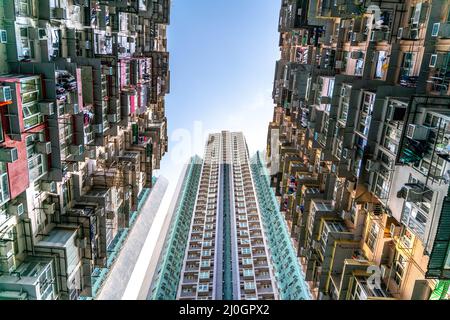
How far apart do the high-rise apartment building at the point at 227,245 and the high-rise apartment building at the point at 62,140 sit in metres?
32.3

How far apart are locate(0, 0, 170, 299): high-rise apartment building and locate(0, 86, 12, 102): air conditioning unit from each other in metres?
A: 0.04

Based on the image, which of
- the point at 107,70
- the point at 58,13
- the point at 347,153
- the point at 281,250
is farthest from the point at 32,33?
the point at 281,250

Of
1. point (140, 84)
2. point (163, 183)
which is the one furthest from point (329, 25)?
point (163, 183)

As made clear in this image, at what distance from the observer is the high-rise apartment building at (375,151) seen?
1380cm

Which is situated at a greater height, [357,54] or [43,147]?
[357,54]

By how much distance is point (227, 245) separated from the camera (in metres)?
70.1

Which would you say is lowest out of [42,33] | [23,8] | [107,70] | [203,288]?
[203,288]

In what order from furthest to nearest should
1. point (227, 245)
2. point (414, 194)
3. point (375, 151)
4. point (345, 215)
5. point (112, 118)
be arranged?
1. point (227, 245)
2. point (112, 118)
3. point (345, 215)
4. point (375, 151)
5. point (414, 194)

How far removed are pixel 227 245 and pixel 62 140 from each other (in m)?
58.8

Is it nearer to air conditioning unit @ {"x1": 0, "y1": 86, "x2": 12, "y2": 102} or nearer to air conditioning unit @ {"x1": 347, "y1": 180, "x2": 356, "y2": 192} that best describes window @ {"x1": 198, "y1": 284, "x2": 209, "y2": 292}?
air conditioning unit @ {"x1": 347, "y1": 180, "x2": 356, "y2": 192}

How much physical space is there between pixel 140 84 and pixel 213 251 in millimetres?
49291

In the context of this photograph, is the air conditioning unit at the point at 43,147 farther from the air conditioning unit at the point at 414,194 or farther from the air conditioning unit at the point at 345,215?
the air conditioning unit at the point at 345,215

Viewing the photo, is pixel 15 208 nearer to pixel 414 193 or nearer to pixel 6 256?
pixel 6 256

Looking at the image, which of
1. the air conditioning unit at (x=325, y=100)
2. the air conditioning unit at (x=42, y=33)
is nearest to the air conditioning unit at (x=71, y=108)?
the air conditioning unit at (x=42, y=33)
